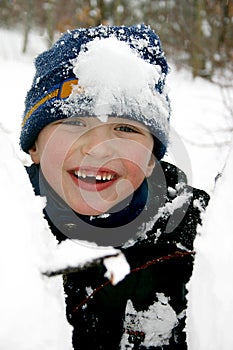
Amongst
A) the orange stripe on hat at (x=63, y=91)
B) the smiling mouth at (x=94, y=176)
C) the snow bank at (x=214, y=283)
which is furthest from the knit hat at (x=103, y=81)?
the snow bank at (x=214, y=283)

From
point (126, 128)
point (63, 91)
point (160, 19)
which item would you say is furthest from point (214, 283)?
point (160, 19)

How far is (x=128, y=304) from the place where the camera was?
1.33 meters

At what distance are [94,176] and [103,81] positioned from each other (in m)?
0.33

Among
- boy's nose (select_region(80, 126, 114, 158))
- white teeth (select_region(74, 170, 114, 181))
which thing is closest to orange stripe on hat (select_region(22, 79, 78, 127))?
boy's nose (select_region(80, 126, 114, 158))

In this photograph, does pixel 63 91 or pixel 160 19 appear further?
pixel 160 19

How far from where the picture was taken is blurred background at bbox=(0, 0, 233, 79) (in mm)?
11109

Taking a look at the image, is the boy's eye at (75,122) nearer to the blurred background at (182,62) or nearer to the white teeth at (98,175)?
the white teeth at (98,175)

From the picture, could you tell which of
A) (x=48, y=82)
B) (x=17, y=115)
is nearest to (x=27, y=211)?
(x=48, y=82)

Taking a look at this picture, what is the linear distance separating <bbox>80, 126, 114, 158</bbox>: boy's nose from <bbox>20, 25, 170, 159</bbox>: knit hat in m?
0.05

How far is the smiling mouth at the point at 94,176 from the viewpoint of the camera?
1326mm

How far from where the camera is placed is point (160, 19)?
15.4 m

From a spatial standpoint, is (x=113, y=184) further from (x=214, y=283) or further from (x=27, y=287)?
(x=27, y=287)

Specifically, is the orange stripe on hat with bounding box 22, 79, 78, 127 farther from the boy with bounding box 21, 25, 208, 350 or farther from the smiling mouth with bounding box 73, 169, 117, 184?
the smiling mouth with bounding box 73, 169, 117, 184

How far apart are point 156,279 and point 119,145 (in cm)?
49
